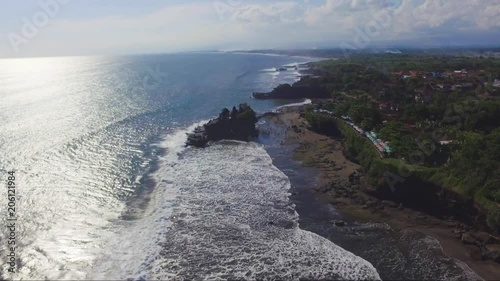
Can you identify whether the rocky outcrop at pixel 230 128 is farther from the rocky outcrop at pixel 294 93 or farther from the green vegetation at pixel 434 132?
the rocky outcrop at pixel 294 93

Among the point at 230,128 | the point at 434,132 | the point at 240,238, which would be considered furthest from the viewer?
the point at 230,128

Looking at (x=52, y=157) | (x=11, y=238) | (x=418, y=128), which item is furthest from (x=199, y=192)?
(x=418, y=128)

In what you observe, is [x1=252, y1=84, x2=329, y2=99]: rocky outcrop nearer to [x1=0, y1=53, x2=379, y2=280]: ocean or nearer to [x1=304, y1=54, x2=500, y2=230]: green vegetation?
[x1=304, y1=54, x2=500, y2=230]: green vegetation

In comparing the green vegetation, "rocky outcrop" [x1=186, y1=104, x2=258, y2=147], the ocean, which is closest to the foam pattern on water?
the ocean

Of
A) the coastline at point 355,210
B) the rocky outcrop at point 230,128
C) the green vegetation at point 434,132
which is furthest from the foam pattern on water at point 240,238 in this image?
the rocky outcrop at point 230,128

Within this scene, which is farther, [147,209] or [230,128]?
[230,128]

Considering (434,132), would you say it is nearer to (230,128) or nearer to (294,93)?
(230,128)

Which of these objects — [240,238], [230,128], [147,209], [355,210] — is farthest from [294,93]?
[240,238]
